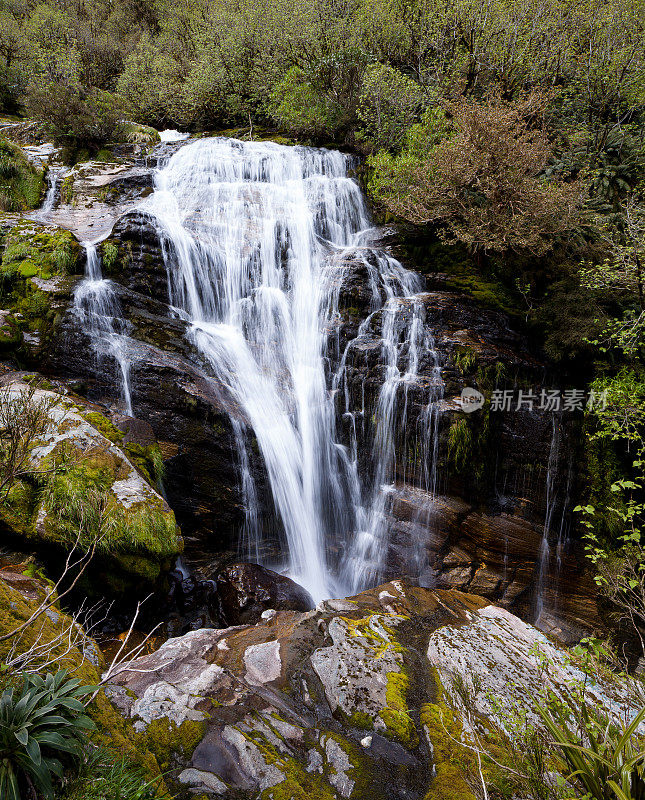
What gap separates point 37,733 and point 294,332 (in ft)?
28.3

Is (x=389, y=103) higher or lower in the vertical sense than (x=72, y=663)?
higher

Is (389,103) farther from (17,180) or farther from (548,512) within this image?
(548,512)

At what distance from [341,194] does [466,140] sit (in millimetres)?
4690

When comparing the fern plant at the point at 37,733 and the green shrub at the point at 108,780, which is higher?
the fern plant at the point at 37,733

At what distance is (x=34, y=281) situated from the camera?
791 cm

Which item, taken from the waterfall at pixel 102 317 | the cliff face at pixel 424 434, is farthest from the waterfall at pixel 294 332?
the waterfall at pixel 102 317

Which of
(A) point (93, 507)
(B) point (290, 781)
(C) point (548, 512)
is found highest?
(A) point (93, 507)

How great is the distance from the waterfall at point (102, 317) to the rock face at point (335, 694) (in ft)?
16.7

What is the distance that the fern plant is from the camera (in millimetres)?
1760

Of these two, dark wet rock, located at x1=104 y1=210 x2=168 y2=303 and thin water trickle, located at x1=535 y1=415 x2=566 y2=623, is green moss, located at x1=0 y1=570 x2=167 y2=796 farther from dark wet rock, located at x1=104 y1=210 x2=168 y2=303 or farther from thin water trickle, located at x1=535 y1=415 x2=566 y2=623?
thin water trickle, located at x1=535 y1=415 x2=566 y2=623

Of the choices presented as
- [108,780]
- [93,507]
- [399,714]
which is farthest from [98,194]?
[399,714]

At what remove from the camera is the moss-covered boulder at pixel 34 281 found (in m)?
7.27

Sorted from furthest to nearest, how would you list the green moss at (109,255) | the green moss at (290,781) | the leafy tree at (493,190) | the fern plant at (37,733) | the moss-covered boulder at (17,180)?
1. the moss-covered boulder at (17,180)
2. the green moss at (109,255)
3. the leafy tree at (493,190)
4. the green moss at (290,781)
5. the fern plant at (37,733)

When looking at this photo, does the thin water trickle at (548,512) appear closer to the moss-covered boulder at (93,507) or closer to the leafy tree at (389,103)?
the moss-covered boulder at (93,507)
